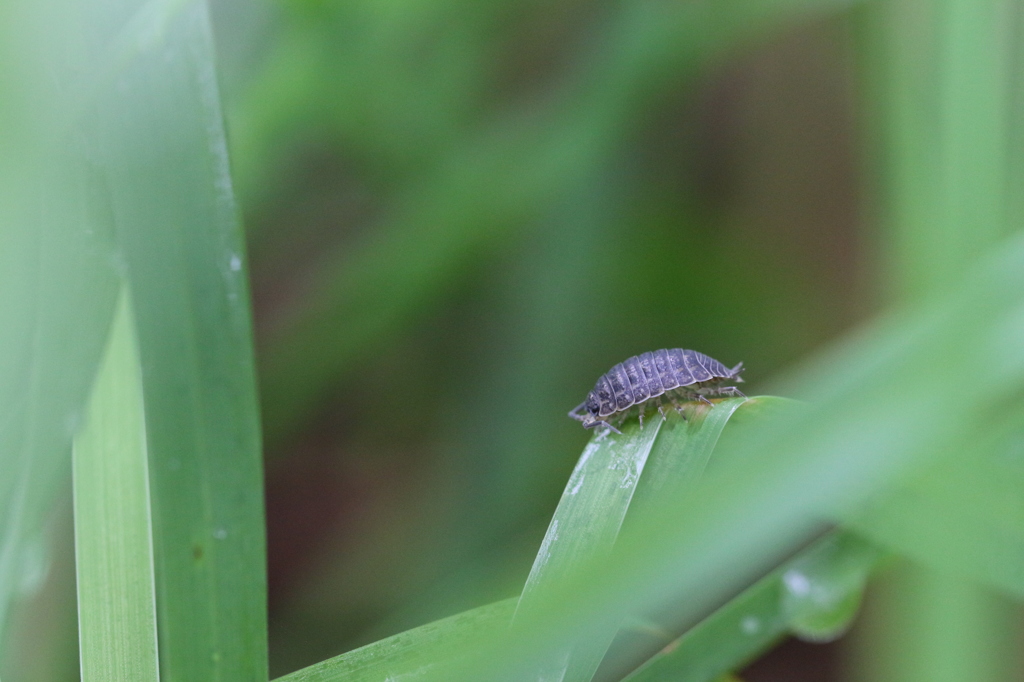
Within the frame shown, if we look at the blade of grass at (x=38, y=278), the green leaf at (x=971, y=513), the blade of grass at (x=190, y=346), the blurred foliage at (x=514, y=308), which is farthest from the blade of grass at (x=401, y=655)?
the green leaf at (x=971, y=513)

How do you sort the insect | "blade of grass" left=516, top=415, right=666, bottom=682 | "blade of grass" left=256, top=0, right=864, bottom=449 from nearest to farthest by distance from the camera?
"blade of grass" left=516, top=415, right=666, bottom=682
the insect
"blade of grass" left=256, top=0, right=864, bottom=449

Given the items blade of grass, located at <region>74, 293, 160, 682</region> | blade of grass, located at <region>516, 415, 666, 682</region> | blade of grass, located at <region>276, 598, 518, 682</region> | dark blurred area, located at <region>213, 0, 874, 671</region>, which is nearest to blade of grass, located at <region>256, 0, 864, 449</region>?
dark blurred area, located at <region>213, 0, 874, 671</region>

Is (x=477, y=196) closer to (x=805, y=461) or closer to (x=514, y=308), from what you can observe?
(x=514, y=308)

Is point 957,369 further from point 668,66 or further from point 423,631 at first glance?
point 668,66

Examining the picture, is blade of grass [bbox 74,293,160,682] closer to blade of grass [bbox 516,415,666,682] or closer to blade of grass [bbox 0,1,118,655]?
blade of grass [bbox 0,1,118,655]

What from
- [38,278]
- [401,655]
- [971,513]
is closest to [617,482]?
[401,655]

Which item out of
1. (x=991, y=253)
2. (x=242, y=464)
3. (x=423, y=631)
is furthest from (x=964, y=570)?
(x=242, y=464)

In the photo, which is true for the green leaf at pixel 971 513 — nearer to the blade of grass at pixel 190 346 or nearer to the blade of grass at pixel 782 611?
the blade of grass at pixel 782 611
